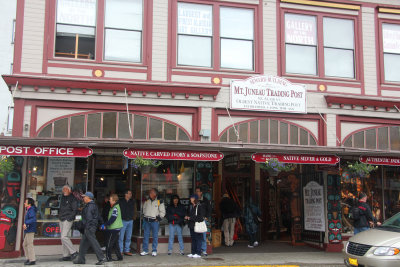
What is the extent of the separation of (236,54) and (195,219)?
5485mm

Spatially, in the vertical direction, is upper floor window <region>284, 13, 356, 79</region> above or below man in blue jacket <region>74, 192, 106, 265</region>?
above

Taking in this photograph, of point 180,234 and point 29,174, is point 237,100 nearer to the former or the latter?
point 180,234

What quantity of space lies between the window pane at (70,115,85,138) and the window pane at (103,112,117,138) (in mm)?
611

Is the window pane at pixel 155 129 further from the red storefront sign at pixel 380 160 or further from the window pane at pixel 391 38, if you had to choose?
the window pane at pixel 391 38

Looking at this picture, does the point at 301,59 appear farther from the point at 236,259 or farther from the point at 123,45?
the point at 236,259

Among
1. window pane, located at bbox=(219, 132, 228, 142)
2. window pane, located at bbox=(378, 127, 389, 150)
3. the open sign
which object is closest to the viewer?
the open sign

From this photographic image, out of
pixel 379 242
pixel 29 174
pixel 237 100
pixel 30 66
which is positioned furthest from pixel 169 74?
pixel 379 242

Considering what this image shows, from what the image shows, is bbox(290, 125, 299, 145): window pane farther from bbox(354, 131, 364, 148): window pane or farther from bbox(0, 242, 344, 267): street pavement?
bbox(0, 242, 344, 267): street pavement

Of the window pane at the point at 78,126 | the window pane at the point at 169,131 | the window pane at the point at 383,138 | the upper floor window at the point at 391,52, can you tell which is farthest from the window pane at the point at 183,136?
the upper floor window at the point at 391,52

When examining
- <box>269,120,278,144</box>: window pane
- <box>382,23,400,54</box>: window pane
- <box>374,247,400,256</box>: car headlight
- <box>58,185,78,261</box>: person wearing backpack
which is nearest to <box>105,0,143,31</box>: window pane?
<box>269,120,278,144</box>: window pane

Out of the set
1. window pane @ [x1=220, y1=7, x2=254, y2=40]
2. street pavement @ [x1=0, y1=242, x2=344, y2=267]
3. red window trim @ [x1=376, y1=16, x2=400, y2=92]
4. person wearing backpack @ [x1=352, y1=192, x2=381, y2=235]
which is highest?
window pane @ [x1=220, y1=7, x2=254, y2=40]

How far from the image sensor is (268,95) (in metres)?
13.5

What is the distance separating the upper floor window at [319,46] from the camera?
46.7 ft

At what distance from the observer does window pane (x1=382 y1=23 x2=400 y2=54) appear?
14.9 meters
